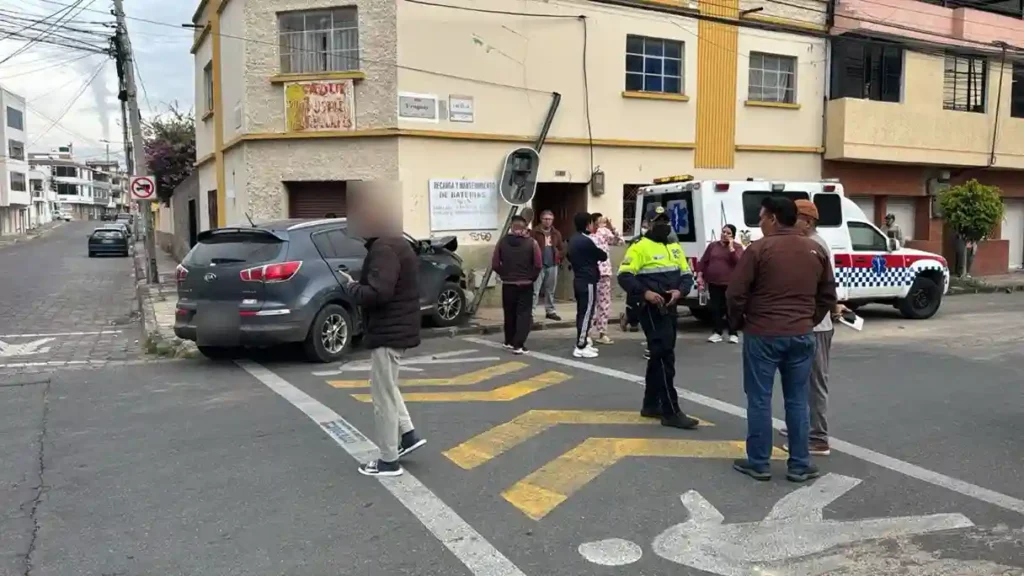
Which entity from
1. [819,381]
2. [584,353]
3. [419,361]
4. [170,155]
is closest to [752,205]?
[584,353]

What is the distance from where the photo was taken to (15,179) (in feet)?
245

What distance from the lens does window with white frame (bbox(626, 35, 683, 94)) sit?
1622 cm

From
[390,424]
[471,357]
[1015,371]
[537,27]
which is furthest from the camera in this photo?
[537,27]

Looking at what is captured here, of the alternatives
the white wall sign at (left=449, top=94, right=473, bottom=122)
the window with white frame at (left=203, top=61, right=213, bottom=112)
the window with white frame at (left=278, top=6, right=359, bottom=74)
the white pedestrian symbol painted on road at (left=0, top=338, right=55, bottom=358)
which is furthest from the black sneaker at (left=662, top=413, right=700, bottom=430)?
the window with white frame at (left=203, top=61, right=213, bottom=112)

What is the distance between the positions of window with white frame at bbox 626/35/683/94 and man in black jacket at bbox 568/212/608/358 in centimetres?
717

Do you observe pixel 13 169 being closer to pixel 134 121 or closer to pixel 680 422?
pixel 134 121

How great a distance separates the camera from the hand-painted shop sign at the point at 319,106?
14.0 m

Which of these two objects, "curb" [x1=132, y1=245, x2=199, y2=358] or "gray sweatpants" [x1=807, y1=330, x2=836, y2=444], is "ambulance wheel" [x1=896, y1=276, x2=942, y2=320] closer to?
"gray sweatpants" [x1=807, y1=330, x2=836, y2=444]

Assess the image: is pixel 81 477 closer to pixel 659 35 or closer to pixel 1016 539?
pixel 1016 539

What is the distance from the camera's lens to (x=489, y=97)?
14.7 m

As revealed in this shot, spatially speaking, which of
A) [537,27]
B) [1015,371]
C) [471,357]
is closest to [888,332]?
[1015,371]

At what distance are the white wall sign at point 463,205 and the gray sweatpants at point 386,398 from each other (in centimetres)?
905

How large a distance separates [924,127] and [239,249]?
1652 centimetres

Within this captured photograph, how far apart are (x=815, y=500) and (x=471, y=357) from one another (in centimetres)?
560
